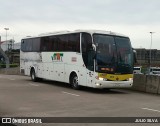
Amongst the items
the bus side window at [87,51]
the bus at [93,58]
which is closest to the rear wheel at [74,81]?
the bus at [93,58]

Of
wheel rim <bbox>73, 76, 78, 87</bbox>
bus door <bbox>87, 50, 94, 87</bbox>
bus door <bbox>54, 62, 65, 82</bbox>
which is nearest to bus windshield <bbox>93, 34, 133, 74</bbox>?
bus door <bbox>87, 50, 94, 87</bbox>

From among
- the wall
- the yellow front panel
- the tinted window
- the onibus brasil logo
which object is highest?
the tinted window

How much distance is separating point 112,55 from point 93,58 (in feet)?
3.29

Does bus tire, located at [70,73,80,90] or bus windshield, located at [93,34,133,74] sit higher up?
bus windshield, located at [93,34,133,74]

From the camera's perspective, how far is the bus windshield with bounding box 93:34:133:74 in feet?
63.5

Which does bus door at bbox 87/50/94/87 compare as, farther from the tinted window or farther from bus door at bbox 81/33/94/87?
the tinted window

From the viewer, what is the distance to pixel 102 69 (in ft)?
63.4

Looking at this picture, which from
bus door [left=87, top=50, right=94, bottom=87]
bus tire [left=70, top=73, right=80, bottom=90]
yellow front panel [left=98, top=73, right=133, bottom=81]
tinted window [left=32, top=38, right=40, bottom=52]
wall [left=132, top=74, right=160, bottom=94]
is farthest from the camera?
tinted window [left=32, top=38, right=40, bottom=52]

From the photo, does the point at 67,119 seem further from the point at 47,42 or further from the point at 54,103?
the point at 47,42

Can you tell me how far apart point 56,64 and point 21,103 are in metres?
9.32

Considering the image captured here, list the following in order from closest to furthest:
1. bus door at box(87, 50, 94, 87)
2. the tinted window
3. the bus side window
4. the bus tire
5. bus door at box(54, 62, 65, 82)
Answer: bus door at box(87, 50, 94, 87) < the bus side window < the bus tire < bus door at box(54, 62, 65, 82) < the tinted window

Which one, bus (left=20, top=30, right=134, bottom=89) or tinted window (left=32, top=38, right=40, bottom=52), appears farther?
tinted window (left=32, top=38, right=40, bottom=52)

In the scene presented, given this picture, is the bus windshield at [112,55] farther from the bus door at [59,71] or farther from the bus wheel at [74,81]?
the bus door at [59,71]

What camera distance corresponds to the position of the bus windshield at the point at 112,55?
63.5 ft
